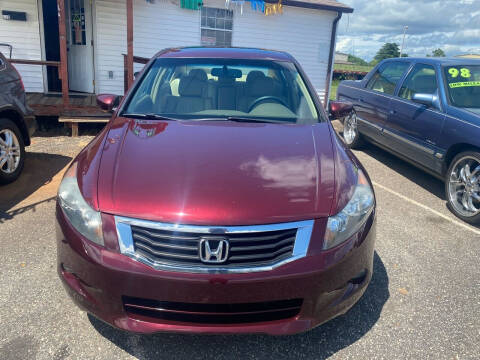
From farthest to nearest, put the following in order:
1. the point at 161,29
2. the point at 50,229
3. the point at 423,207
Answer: the point at 161,29, the point at 423,207, the point at 50,229

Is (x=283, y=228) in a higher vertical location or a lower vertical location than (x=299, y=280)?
higher

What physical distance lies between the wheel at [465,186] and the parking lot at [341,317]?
16 centimetres

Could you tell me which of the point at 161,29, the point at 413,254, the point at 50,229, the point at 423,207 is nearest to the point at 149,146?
the point at 50,229

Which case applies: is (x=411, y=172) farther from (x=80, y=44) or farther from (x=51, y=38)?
(x=51, y=38)

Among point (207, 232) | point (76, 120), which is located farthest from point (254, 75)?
point (76, 120)

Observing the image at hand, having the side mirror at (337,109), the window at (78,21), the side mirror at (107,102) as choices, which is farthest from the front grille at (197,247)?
the window at (78,21)

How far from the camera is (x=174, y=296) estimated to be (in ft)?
6.07

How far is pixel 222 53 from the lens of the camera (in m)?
3.62

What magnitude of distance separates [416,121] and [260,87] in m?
2.73

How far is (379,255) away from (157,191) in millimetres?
2196

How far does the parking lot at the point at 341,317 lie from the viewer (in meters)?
2.23

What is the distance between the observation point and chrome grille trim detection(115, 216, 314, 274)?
1836mm

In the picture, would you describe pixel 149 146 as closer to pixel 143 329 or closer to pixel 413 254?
pixel 143 329

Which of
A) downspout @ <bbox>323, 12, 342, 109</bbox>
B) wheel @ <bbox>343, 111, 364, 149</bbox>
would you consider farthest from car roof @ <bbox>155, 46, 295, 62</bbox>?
downspout @ <bbox>323, 12, 342, 109</bbox>
